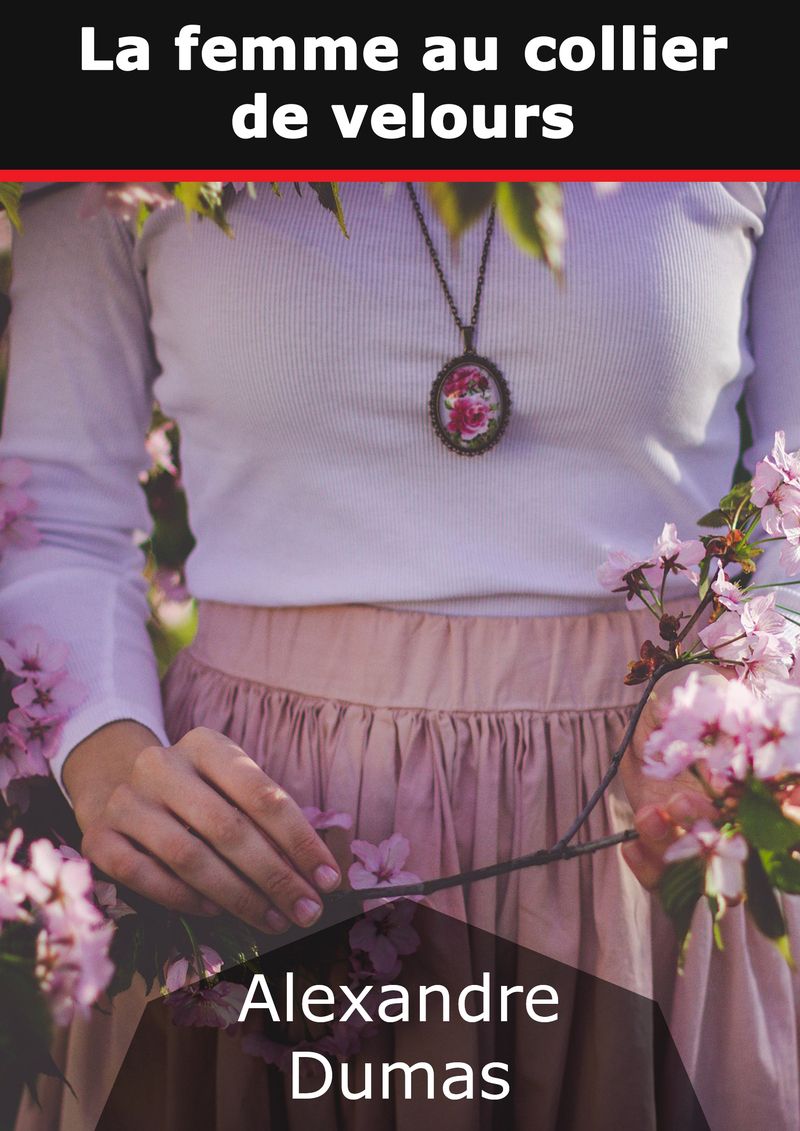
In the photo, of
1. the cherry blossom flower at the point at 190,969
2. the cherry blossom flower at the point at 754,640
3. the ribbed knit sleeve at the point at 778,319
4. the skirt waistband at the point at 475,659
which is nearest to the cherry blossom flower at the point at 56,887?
the cherry blossom flower at the point at 190,969

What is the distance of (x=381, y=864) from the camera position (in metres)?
0.60

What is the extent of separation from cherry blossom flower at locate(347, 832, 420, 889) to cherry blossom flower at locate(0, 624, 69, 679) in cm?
25

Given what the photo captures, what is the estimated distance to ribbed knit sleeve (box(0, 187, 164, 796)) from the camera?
690 mm

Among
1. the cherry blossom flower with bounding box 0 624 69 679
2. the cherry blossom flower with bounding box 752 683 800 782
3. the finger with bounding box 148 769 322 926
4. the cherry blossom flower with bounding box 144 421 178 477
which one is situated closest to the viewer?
the cherry blossom flower with bounding box 752 683 800 782

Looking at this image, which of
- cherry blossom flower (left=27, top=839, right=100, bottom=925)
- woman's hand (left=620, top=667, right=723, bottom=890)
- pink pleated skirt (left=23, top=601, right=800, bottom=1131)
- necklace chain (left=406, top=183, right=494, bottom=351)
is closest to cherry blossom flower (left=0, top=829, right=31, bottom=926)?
cherry blossom flower (left=27, top=839, right=100, bottom=925)

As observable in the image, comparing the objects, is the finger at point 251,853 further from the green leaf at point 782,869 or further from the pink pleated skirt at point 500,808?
the green leaf at point 782,869

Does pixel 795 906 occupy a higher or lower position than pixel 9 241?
lower

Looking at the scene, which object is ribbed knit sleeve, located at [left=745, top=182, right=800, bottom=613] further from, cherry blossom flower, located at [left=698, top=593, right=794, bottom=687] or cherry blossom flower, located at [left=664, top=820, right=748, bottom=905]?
cherry blossom flower, located at [left=664, top=820, right=748, bottom=905]

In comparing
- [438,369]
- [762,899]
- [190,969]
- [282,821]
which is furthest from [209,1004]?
[438,369]
